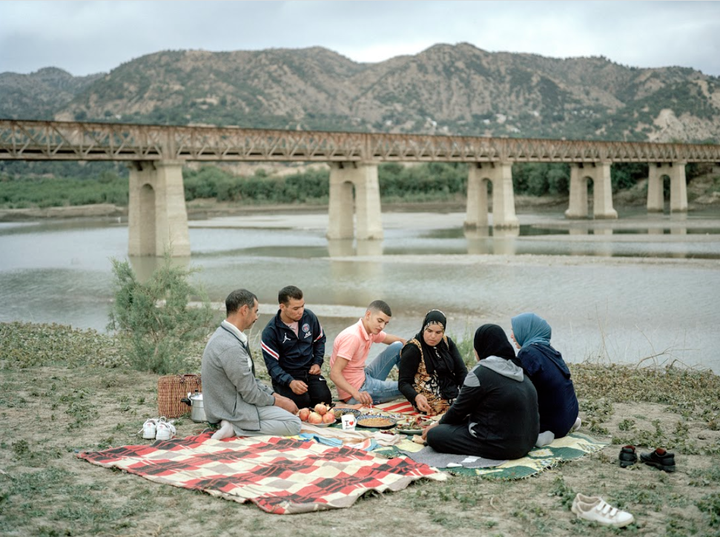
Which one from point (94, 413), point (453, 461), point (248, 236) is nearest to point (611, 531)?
point (453, 461)

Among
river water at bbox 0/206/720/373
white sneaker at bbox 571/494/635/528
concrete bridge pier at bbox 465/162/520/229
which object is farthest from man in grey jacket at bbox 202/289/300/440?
concrete bridge pier at bbox 465/162/520/229

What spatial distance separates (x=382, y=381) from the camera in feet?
29.7

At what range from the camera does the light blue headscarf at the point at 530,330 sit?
7.20 m

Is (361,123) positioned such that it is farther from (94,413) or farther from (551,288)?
(94,413)

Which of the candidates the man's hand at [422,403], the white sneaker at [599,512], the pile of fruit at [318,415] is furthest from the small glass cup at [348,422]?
the white sneaker at [599,512]

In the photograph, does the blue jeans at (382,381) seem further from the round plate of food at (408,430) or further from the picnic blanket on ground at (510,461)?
the picnic blanket on ground at (510,461)

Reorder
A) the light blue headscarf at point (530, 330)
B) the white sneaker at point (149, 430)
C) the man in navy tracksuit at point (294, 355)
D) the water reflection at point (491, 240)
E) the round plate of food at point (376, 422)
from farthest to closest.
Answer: the water reflection at point (491, 240), the man in navy tracksuit at point (294, 355), the round plate of food at point (376, 422), the white sneaker at point (149, 430), the light blue headscarf at point (530, 330)

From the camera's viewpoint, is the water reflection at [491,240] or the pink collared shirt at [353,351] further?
the water reflection at [491,240]

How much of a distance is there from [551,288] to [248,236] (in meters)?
29.8

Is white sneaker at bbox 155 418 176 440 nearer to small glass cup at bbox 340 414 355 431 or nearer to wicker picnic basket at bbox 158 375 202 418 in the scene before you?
wicker picnic basket at bbox 158 375 202 418

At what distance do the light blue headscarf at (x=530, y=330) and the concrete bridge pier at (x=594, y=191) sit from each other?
55731 mm

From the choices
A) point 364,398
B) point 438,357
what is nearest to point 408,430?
point 438,357

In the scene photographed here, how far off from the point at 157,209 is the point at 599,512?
113 ft

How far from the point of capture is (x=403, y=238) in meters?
45.6
